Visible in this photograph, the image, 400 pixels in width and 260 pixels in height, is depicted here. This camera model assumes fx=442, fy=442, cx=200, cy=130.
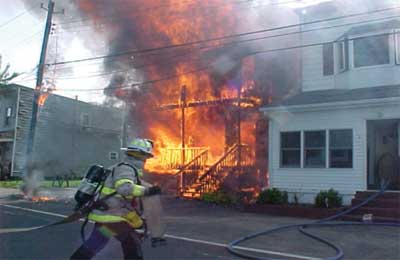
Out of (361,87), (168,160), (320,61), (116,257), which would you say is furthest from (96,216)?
(168,160)

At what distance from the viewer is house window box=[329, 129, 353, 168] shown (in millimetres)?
12180

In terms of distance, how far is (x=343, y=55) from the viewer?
45.0 feet

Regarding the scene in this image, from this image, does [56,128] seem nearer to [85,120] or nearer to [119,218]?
[85,120]

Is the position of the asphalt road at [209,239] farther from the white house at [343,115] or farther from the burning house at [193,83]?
the burning house at [193,83]

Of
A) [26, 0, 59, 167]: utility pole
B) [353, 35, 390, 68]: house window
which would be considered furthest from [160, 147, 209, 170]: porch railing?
[353, 35, 390, 68]: house window

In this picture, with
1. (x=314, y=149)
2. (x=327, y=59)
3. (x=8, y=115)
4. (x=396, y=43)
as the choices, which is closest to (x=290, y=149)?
(x=314, y=149)

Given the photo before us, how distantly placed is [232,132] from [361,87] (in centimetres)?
494

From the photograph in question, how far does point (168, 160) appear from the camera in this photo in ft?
56.3

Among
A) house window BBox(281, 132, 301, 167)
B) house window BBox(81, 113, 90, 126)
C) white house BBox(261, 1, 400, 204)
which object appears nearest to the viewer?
white house BBox(261, 1, 400, 204)

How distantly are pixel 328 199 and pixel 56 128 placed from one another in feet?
60.6

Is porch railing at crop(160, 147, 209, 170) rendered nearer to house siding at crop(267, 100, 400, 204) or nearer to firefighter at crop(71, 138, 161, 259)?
house siding at crop(267, 100, 400, 204)

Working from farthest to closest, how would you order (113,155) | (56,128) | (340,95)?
(113,155) < (56,128) < (340,95)

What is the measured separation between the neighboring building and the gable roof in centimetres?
1354

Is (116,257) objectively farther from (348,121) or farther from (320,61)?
(320,61)
